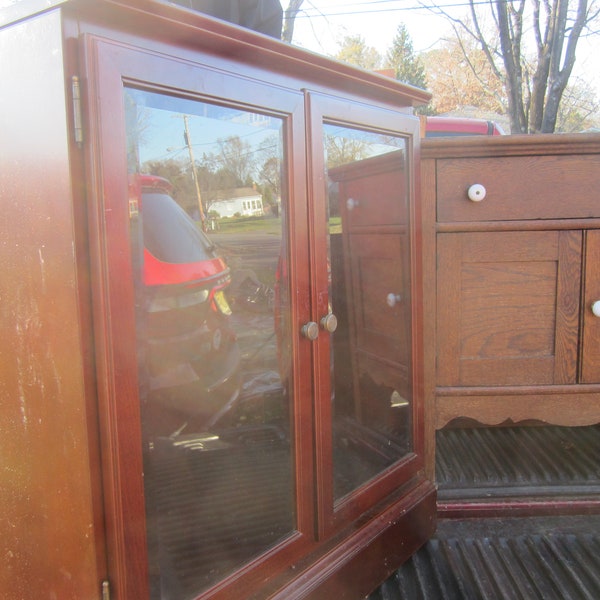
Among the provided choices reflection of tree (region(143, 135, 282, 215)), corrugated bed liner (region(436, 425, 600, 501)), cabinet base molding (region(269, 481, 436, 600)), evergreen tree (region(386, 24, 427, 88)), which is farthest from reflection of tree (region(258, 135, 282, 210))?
evergreen tree (region(386, 24, 427, 88))

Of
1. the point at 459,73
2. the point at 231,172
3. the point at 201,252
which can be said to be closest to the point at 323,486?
the point at 201,252

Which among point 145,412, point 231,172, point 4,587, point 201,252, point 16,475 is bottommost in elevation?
point 4,587

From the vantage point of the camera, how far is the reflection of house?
1.13 metres

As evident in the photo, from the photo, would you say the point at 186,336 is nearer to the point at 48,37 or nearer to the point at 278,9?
the point at 48,37

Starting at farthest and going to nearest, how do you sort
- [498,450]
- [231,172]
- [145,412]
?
[498,450] < [231,172] < [145,412]

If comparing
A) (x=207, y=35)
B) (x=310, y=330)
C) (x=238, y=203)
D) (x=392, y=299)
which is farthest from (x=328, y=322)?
(x=207, y=35)

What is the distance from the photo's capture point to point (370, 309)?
1.79m

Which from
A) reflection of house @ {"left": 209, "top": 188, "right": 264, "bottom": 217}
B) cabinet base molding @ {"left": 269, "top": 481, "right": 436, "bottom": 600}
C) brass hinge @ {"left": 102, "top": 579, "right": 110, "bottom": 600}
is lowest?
cabinet base molding @ {"left": 269, "top": 481, "right": 436, "bottom": 600}

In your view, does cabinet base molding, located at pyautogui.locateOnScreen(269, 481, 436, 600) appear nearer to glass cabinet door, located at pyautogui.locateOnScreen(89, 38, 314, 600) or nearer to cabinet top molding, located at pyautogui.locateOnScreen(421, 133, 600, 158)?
glass cabinet door, located at pyautogui.locateOnScreen(89, 38, 314, 600)

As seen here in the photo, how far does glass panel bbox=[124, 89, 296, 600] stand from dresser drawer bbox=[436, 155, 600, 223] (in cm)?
76

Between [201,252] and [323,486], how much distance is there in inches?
26.6

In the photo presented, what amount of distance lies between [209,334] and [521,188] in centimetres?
116

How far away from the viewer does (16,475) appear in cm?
108

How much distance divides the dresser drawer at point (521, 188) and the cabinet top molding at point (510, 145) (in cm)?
2
